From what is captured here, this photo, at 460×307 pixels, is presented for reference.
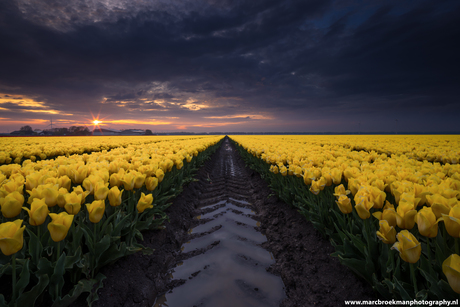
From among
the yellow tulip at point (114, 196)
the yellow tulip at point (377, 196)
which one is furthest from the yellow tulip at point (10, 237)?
the yellow tulip at point (377, 196)

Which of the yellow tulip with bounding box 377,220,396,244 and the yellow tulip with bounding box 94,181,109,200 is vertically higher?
the yellow tulip with bounding box 94,181,109,200

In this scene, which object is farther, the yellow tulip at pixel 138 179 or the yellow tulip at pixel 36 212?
the yellow tulip at pixel 138 179

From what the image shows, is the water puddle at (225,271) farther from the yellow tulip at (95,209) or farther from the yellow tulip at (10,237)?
the yellow tulip at (10,237)

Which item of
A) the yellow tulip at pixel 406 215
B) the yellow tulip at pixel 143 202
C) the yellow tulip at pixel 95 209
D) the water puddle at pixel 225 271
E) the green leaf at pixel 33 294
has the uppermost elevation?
the yellow tulip at pixel 406 215

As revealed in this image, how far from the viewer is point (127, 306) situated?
2205 millimetres

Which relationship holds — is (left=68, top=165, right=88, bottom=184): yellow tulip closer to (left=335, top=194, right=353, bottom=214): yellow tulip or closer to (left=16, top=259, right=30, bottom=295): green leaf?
(left=16, top=259, right=30, bottom=295): green leaf

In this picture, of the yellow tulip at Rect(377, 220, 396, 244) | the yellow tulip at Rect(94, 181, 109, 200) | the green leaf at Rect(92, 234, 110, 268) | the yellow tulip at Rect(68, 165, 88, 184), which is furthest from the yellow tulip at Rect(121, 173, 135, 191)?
the yellow tulip at Rect(377, 220, 396, 244)

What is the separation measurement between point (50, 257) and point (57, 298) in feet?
1.48

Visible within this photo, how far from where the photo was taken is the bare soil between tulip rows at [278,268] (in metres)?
2.27

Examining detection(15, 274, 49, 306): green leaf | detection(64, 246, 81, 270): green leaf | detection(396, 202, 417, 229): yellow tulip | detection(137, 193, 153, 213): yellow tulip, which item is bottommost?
detection(15, 274, 49, 306): green leaf

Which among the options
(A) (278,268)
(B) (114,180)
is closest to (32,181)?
(B) (114,180)

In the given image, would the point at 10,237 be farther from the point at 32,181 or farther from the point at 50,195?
the point at 32,181

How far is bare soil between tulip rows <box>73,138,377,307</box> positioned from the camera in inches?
89.3

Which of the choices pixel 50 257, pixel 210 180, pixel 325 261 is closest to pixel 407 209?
pixel 325 261
